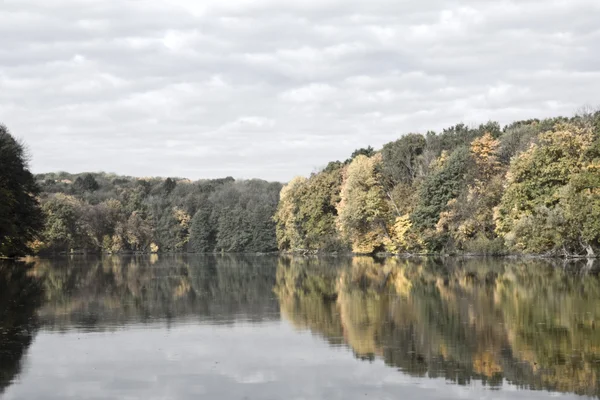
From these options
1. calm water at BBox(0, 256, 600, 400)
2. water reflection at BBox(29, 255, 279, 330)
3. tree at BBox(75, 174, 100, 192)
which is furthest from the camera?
tree at BBox(75, 174, 100, 192)

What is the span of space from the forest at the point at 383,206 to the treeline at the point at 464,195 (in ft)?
0.43

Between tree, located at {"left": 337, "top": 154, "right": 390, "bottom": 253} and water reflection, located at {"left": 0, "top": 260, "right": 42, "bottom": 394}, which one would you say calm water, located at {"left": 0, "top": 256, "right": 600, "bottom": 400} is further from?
tree, located at {"left": 337, "top": 154, "right": 390, "bottom": 253}

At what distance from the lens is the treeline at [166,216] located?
12681 centimetres

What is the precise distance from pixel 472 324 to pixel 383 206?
64464 mm

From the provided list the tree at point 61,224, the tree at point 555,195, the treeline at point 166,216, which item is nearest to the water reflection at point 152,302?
the tree at point 555,195

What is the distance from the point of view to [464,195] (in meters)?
71.2

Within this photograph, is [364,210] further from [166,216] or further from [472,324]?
[166,216]

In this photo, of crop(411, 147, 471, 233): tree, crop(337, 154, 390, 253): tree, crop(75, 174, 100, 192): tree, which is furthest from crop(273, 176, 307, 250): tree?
crop(75, 174, 100, 192): tree

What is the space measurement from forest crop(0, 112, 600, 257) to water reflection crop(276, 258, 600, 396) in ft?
64.3

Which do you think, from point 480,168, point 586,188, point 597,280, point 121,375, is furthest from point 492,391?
point 480,168

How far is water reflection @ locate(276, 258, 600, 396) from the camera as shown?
14414 mm

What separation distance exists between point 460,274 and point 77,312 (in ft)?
79.1

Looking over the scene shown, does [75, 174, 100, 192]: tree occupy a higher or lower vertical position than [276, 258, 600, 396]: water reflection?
higher

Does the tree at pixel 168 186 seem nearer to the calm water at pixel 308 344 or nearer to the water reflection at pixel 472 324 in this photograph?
the water reflection at pixel 472 324
